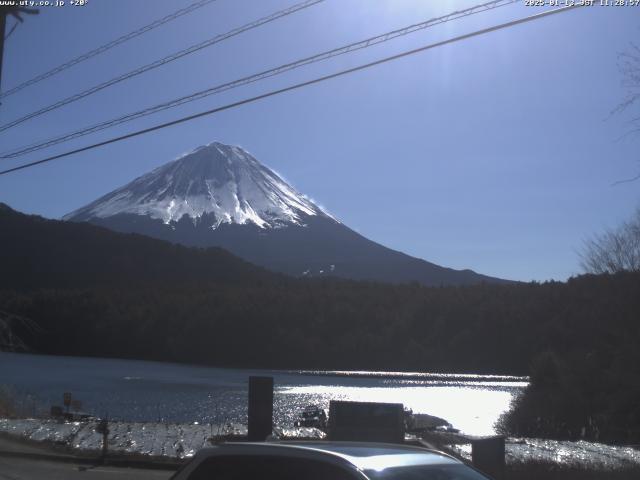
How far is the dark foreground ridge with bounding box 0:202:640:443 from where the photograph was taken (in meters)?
84.8

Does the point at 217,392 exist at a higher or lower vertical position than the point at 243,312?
lower

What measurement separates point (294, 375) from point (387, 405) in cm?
7133

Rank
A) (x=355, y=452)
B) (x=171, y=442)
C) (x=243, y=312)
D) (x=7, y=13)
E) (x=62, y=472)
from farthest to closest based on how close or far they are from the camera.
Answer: (x=243, y=312) → (x=171, y=442) → (x=62, y=472) → (x=7, y=13) → (x=355, y=452)

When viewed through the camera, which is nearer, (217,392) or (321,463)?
(321,463)

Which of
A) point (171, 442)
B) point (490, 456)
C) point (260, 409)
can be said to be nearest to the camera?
point (490, 456)

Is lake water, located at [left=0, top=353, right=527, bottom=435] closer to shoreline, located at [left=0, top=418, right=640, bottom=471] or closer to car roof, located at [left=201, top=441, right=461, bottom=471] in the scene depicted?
shoreline, located at [left=0, top=418, right=640, bottom=471]

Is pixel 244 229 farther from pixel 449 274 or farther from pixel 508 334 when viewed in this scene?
pixel 508 334

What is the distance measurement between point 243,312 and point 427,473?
92094 mm

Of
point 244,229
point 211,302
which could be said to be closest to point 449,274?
point 244,229

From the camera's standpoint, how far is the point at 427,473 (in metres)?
4.99

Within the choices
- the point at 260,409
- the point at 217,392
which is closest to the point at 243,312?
the point at 217,392

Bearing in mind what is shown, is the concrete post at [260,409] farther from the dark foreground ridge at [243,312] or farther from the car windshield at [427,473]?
the dark foreground ridge at [243,312]

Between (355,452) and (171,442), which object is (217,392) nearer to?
(171,442)

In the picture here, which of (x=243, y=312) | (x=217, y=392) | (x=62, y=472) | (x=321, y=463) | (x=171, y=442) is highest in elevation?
(x=243, y=312)
